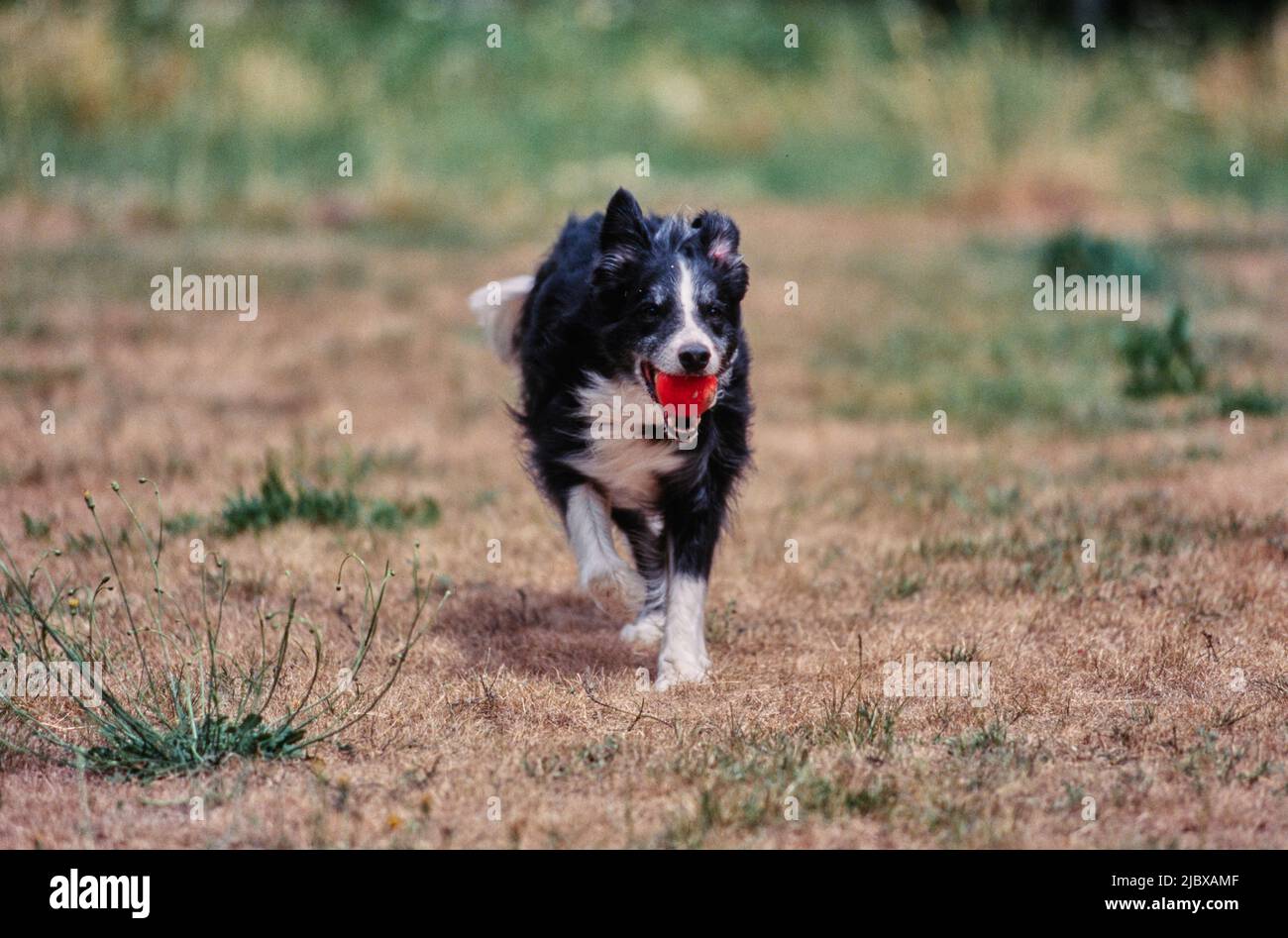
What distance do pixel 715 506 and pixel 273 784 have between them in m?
1.98

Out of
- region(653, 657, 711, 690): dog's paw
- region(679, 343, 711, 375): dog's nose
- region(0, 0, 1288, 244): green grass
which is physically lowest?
region(653, 657, 711, 690): dog's paw

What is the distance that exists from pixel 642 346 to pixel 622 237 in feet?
1.24

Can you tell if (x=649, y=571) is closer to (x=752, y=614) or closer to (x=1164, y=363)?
(x=752, y=614)

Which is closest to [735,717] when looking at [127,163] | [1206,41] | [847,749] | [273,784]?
[847,749]

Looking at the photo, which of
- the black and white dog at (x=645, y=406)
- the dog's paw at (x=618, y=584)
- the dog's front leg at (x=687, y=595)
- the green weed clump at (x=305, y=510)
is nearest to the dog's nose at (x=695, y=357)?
the black and white dog at (x=645, y=406)

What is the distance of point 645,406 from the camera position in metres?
5.82

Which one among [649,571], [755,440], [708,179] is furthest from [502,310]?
[708,179]

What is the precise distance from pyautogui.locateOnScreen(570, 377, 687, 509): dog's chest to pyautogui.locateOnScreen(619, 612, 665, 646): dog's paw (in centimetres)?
46

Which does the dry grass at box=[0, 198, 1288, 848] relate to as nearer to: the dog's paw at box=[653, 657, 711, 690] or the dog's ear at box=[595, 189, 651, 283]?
the dog's paw at box=[653, 657, 711, 690]

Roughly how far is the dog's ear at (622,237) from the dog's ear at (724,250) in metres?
0.21

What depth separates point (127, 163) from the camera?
52.6 ft

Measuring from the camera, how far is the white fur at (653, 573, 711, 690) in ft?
18.7

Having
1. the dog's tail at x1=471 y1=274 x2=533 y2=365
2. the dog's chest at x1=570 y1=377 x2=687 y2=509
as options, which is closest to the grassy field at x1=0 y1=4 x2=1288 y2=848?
the dog's chest at x1=570 y1=377 x2=687 y2=509
